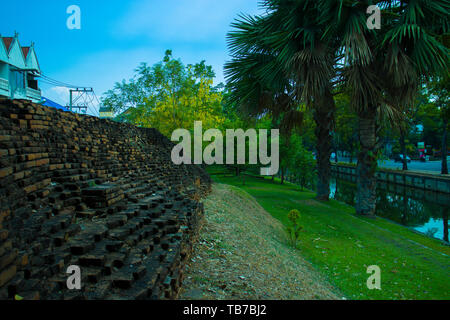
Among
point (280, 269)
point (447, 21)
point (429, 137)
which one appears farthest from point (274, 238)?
point (429, 137)

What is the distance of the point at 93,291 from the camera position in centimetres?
256

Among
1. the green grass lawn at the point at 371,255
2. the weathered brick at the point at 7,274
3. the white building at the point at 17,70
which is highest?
the white building at the point at 17,70

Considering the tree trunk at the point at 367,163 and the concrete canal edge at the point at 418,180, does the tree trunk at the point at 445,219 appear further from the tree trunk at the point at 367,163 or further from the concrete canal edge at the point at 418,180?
the tree trunk at the point at 367,163

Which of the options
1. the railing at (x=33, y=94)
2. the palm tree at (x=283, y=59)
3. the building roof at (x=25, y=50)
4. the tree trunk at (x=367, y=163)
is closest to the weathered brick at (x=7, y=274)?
the palm tree at (x=283, y=59)

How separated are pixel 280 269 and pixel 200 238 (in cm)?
165

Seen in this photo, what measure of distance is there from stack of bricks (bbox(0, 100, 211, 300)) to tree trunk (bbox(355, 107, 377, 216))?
29.0 feet

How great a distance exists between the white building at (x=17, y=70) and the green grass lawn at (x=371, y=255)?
14.4 m

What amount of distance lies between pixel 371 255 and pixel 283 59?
22.1 ft

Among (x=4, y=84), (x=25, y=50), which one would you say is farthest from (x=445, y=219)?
(x=25, y=50)

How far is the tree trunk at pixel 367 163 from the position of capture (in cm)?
1216

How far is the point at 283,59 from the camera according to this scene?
32.4 ft

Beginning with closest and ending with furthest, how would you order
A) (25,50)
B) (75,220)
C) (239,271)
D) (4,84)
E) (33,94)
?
(75,220) → (239,271) → (4,84) → (33,94) → (25,50)

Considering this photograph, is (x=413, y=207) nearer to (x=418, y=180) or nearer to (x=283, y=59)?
(x=418, y=180)

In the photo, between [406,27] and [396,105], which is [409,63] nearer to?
[406,27]
